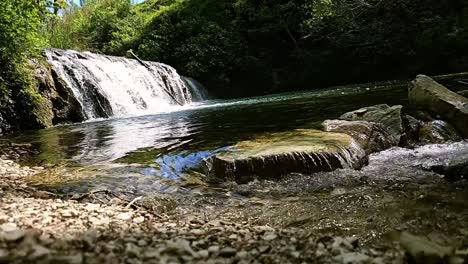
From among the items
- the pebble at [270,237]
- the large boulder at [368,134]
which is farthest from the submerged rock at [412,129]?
the pebble at [270,237]

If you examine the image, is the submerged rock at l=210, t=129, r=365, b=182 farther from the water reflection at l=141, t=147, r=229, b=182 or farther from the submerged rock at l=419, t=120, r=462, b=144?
the submerged rock at l=419, t=120, r=462, b=144

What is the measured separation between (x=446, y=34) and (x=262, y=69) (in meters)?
8.68

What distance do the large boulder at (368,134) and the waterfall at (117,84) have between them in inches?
362

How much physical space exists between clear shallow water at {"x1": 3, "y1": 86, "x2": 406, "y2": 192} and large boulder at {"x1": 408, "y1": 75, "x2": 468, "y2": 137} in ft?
5.63

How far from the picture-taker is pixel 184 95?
18922 mm

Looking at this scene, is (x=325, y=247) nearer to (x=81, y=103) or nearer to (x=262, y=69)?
(x=81, y=103)

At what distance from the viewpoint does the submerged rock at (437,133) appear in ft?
21.5

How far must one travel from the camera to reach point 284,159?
5.15 meters

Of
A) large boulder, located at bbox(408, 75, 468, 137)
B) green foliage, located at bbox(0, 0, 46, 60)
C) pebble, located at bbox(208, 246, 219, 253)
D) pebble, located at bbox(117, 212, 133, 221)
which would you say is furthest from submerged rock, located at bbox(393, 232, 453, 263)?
green foliage, located at bbox(0, 0, 46, 60)

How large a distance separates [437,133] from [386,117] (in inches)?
35.0

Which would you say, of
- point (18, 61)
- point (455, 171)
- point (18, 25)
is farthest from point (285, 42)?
point (455, 171)

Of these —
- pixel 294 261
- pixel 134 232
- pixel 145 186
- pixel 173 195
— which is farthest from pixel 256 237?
pixel 145 186

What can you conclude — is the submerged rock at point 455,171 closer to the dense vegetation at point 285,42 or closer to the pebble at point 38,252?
the pebble at point 38,252

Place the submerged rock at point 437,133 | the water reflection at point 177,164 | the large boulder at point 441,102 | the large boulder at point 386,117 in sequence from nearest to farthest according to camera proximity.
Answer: the water reflection at point 177,164
the submerged rock at point 437,133
the large boulder at point 386,117
the large boulder at point 441,102
